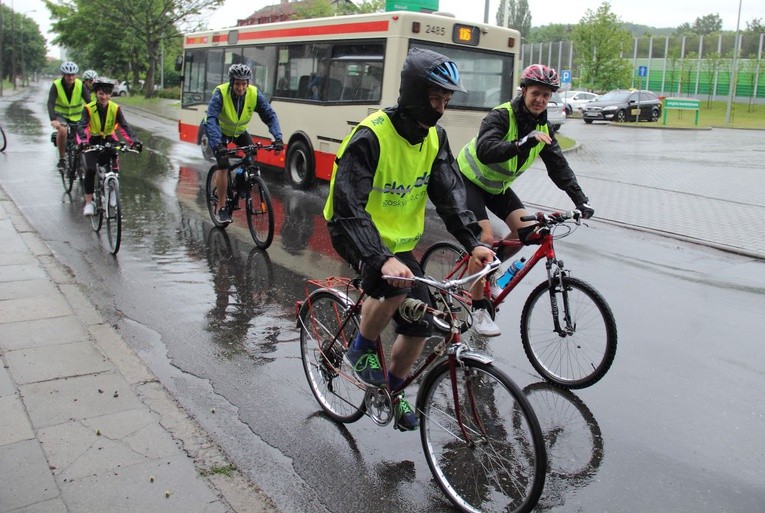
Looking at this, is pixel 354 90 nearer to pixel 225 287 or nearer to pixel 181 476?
pixel 225 287

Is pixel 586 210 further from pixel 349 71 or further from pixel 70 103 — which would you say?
pixel 70 103

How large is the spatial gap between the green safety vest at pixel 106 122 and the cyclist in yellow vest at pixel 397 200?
623 cm

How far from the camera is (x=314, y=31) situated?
13.2m

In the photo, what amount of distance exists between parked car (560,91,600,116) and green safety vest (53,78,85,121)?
120ft

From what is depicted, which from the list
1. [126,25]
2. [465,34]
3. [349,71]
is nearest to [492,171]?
[465,34]

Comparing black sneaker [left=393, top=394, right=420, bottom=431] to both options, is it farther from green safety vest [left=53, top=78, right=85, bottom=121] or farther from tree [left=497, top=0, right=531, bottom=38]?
tree [left=497, top=0, right=531, bottom=38]

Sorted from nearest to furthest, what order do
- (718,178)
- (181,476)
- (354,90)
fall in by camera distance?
(181,476) → (354,90) → (718,178)

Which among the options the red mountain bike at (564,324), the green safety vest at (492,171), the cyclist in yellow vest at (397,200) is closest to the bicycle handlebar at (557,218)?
the red mountain bike at (564,324)

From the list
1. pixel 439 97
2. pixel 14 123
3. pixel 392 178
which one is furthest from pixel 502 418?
pixel 14 123

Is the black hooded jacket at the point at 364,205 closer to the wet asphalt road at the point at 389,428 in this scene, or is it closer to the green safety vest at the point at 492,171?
the wet asphalt road at the point at 389,428

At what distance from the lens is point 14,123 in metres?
26.9

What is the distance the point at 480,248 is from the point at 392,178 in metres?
0.55

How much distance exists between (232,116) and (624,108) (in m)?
32.7

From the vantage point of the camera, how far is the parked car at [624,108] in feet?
124
